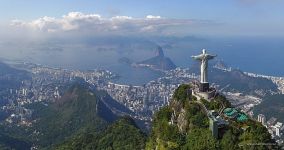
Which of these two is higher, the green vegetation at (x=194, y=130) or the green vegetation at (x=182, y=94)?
the green vegetation at (x=182, y=94)

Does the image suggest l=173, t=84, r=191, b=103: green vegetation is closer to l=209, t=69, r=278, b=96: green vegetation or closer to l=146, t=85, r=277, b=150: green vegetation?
l=146, t=85, r=277, b=150: green vegetation

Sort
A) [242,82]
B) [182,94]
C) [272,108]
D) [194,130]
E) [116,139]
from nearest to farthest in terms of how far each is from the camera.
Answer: [194,130]
[182,94]
[116,139]
[272,108]
[242,82]

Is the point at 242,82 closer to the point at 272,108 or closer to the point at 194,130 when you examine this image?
the point at 272,108

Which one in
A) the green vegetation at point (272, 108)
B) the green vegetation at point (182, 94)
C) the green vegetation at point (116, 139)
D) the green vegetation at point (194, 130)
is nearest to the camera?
the green vegetation at point (194, 130)

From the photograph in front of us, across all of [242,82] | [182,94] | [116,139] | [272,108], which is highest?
[182,94]

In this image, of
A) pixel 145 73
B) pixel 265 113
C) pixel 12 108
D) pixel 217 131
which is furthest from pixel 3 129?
pixel 145 73

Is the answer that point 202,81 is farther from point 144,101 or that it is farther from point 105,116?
point 144,101

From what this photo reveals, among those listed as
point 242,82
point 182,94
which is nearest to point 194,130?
point 182,94

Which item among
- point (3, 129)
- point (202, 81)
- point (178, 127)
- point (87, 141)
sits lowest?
point (3, 129)

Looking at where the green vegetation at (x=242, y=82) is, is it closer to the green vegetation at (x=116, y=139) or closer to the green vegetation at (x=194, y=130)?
the green vegetation at (x=116, y=139)

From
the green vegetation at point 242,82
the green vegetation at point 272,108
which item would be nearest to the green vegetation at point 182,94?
the green vegetation at point 272,108

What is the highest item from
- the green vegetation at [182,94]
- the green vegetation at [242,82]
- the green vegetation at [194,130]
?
the green vegetation at [182,94]
